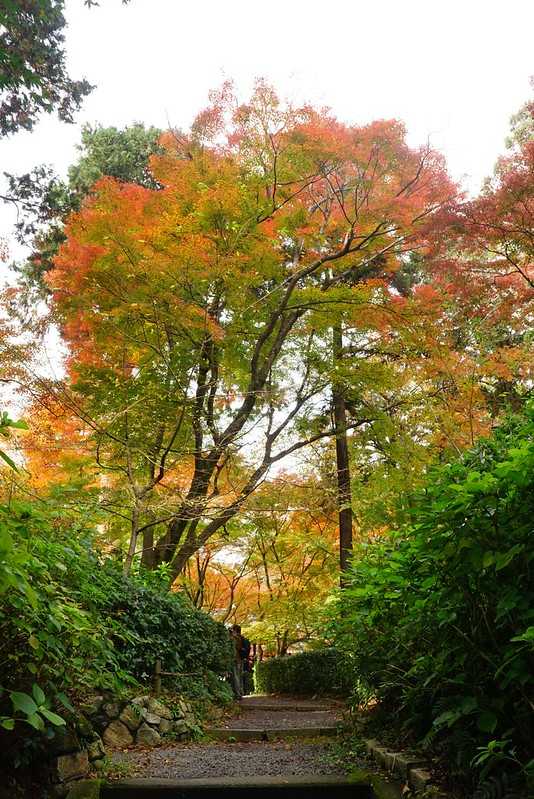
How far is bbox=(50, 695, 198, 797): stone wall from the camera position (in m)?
3.30

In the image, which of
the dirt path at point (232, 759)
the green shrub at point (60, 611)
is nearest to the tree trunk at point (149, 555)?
the green shrub at point (60, 611)

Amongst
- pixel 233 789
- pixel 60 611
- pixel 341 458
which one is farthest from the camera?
pixel 341 458

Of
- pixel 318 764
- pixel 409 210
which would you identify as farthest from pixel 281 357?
pixel 318 764

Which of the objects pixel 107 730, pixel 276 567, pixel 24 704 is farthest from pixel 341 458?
pixel 24 704

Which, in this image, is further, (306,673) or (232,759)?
(306,673)

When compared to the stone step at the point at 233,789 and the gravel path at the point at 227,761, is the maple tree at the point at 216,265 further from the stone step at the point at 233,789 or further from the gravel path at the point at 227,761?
→ the stone step at the point at 233,789

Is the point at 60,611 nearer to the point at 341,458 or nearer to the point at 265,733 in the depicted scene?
the point at 265,733

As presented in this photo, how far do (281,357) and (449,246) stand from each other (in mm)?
3861

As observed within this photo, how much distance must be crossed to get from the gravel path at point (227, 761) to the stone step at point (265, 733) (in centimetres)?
48

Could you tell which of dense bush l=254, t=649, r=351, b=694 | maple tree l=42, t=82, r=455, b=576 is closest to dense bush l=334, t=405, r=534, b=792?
maple tree l=42, t=82, r=455, b=576

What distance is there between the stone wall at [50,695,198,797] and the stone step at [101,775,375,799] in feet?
0.81

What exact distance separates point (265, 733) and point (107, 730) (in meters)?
1.88

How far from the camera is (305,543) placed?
12812 mm

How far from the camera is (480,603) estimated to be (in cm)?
217
